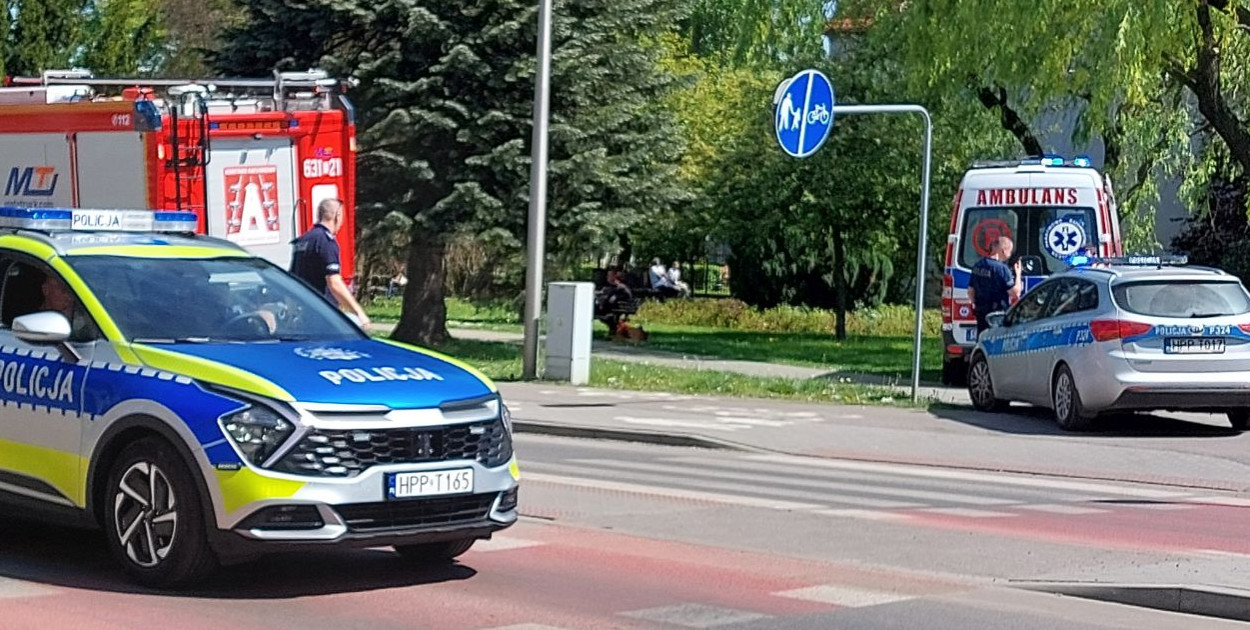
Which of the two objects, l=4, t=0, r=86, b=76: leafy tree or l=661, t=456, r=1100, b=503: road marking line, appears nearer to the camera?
l=661, t=456, r=1100, b=503: road marking line

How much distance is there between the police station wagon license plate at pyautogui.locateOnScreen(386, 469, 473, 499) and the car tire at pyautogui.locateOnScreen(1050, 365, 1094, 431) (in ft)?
33.3

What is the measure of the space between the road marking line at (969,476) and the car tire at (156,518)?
7286 millimetres

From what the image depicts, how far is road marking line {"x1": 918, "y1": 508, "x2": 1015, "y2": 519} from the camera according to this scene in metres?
11.5

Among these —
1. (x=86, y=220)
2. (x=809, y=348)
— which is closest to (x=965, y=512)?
(x=86, y=220)

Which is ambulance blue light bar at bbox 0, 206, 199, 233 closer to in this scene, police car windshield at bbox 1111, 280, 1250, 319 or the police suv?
the police suv

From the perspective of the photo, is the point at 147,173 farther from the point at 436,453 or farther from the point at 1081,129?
the point at 1081,129

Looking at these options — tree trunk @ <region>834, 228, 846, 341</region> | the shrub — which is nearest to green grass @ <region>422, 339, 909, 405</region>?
tree trunk @ <region>834, 228, 846, 341</region>

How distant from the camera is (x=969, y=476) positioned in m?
14.3

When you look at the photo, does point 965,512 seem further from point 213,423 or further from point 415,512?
point 213,423

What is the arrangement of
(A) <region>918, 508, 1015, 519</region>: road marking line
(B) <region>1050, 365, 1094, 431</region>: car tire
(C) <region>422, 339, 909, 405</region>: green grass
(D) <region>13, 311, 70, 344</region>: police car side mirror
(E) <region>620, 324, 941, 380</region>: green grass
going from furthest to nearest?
(E) <region>620, 324, 941, 380</region>: green grass < (C) <region>422, 339, 909, 405</region>: green grass < (B) <region>1050, 365, 1094, 431</region>: car tire < (A) <region>918, 508, 1015, 519</region>: road marking line < (D) <region>13, 311, 70, 344</region>: police car side mirror

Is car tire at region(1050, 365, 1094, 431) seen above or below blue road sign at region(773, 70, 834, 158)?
below

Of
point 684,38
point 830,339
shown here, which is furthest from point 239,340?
point 684,38

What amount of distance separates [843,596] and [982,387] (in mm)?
11428

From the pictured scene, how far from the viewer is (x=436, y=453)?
8.28 metres
